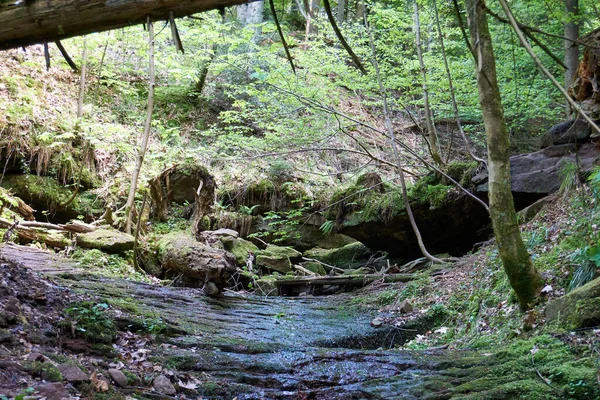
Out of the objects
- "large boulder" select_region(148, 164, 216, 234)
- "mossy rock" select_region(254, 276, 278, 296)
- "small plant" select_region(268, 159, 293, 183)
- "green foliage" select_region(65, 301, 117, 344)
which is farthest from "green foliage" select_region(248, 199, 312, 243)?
"green foliage" select_region(65, 301, 117, 344)

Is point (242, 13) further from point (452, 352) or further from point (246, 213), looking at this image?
point (452, 352)

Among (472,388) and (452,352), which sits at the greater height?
(472,388)

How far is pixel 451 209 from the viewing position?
401 inches

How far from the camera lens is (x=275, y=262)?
12.2m

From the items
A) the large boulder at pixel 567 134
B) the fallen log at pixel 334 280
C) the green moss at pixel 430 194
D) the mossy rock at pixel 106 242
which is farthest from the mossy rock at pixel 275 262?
the large boulder at pixel 567 134

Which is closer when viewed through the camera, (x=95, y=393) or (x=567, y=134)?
(x=95, y=393)

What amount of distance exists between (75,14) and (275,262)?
32.4 feet

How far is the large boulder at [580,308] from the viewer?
3859 millimetres

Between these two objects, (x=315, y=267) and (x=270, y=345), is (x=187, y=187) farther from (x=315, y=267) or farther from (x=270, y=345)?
(x=270, y=345)

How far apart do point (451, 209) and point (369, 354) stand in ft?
20.8

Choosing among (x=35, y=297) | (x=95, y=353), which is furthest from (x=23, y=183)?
(x=95, y=353)

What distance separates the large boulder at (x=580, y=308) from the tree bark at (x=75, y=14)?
3.63 meters

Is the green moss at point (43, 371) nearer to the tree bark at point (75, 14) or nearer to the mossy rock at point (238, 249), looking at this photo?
the tree bark at point (75, 14)

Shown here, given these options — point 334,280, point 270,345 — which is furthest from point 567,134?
point 270,345
